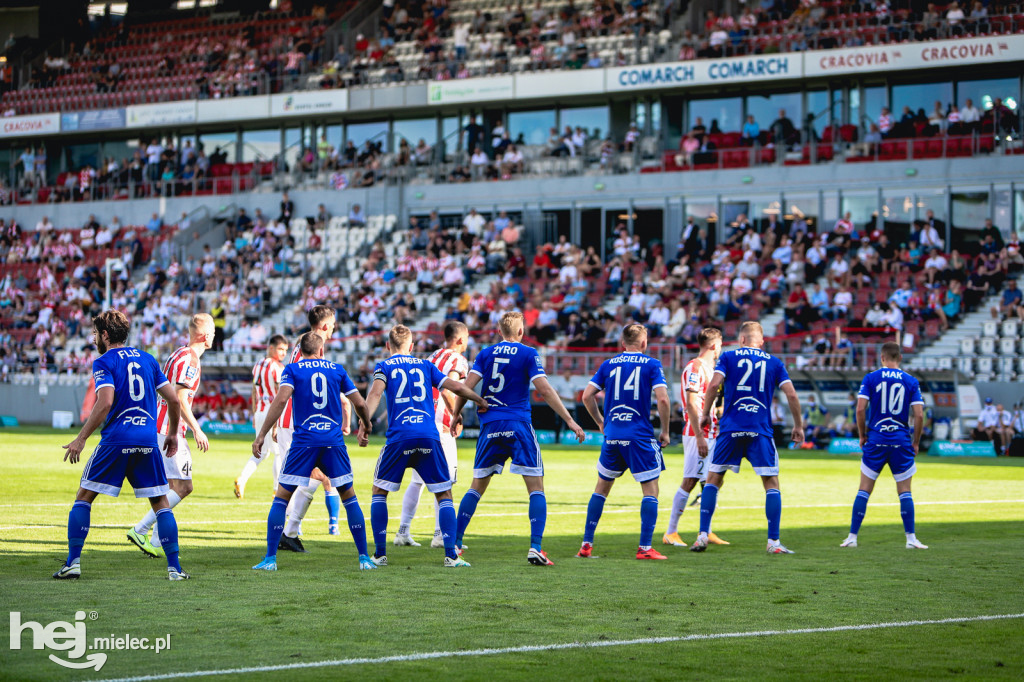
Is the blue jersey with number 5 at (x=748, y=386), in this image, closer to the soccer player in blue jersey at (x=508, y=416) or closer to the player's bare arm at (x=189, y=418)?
the soccer player in blue jersey at (x=508, y=416)

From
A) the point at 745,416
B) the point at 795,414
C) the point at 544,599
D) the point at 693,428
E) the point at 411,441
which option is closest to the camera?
the point at 544,599

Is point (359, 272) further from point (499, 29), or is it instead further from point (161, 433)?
point (161, 433)

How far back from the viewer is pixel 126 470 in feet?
34.2

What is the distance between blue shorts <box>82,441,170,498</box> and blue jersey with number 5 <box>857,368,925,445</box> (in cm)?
736

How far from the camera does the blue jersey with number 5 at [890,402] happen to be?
43.1 ft

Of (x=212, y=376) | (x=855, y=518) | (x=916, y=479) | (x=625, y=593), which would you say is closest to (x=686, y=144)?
(x=212, y=376)

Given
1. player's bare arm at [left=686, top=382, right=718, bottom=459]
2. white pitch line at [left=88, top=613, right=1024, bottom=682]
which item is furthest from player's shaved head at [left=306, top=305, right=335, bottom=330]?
white pitch line at [left=88, top=613, right=1024, bottom=682]

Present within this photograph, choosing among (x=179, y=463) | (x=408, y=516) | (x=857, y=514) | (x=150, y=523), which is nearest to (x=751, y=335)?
(x=857, y=514)

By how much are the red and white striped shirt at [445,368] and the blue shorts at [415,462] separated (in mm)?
1922

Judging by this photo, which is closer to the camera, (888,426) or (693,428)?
(888,426)

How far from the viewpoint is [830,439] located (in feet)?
103

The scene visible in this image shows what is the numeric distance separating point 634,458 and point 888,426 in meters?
3.11

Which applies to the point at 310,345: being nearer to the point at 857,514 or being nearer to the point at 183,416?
the point at 183,416

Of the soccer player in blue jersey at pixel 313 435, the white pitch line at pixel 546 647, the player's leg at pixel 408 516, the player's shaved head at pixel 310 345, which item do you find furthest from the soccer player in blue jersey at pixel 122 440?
the white pitch line at pixel 546 647
